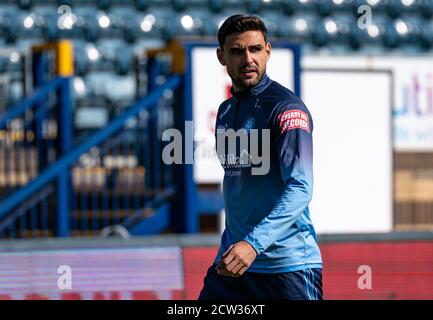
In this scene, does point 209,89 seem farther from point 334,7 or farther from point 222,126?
point 222,126

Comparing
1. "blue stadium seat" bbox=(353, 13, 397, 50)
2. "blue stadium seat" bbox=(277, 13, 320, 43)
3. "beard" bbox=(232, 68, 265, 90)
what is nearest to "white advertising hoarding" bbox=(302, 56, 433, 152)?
"blue stadium seat" bbox=(277, 13, 320, 43)

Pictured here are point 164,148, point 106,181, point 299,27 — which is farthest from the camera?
point 299,27

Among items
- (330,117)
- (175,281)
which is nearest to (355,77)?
(330,117)

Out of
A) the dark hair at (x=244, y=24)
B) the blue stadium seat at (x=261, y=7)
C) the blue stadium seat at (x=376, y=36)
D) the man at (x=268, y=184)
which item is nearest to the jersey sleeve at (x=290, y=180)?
the man at (x=268, y=184)

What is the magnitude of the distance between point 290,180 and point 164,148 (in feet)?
18.0

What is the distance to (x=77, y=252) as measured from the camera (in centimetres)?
735

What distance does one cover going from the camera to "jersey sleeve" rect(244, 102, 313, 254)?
3.31 metres

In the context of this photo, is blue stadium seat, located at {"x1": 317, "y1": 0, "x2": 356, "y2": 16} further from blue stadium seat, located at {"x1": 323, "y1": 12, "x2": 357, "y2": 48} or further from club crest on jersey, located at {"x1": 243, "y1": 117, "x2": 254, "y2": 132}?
club crest on jersey, located at {"x1": 243, "y1": 117, "x2": 254, "y2": 132}

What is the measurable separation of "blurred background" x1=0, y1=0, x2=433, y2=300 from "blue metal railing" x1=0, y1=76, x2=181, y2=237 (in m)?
0.01

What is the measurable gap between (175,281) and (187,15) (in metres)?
6.94

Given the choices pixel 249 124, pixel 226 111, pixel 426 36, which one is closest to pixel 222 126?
pixel 226 111

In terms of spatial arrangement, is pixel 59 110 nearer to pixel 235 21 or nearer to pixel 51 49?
pixel 51 49

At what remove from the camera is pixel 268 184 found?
3.47 metres

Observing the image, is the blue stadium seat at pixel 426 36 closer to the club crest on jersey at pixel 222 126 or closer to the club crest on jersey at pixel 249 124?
the club crest on jersey at pixel 222 126
